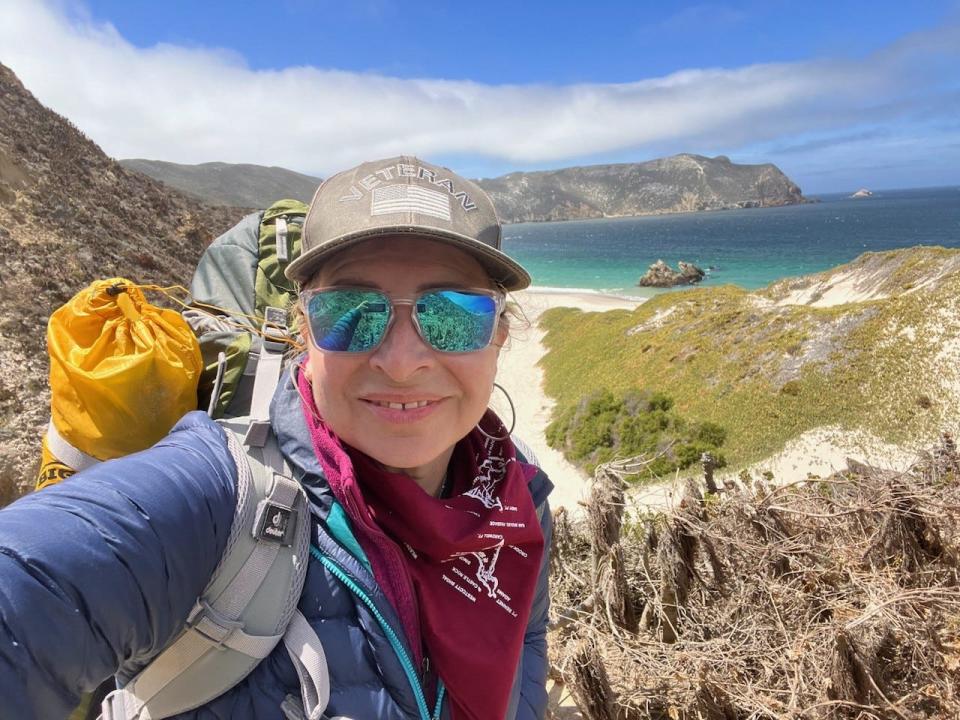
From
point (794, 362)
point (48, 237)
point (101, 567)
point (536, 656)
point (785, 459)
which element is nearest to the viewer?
point (101, 567)

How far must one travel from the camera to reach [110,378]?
5.14 feet

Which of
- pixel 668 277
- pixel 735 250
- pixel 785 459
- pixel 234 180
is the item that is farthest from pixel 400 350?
pixel 234 180

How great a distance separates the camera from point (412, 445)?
1.42 m

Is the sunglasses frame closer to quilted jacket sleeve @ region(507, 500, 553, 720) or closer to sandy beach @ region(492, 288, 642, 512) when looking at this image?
sandy beach @ region(492, 288, 642, 512)

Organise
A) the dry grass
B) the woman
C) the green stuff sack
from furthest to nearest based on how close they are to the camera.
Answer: the dry grass, the green stuff sack, the woman

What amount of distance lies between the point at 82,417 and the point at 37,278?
9.05 metres

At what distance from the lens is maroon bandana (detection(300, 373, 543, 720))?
1362 millimetres

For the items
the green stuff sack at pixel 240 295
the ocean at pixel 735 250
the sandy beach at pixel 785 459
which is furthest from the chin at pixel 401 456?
the ocean at pixel 735 250

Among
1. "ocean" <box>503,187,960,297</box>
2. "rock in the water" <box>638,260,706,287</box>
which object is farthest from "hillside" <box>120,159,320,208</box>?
"rock in the water" <box>638,260,706,287</box>

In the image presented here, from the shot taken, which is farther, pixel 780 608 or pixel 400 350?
pixel 780 608

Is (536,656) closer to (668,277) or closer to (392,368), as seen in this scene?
(392,368)

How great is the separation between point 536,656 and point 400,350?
1340mm

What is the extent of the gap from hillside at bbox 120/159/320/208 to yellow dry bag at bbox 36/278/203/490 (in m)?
91.1

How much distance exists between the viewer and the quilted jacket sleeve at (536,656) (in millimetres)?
1850
